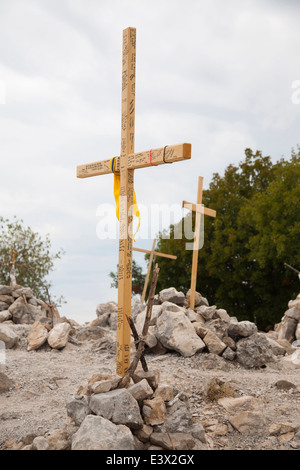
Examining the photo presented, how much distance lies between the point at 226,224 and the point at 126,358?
17.9 metres

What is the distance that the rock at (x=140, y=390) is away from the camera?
5.35m

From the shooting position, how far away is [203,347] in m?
9.16

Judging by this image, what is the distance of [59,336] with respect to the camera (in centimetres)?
1073

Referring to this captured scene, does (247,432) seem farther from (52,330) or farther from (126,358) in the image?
(52,330)

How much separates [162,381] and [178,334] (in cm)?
206

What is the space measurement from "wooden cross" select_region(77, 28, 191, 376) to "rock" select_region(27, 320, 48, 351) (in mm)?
4921

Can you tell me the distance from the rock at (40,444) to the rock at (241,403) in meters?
2.57

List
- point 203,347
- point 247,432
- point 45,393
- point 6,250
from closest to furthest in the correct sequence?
point 247,432, point 45,393, point 203,347, point 6,250

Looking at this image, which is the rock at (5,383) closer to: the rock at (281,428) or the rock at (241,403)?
the rock at (241,403)

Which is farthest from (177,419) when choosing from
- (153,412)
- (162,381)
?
(162,381)

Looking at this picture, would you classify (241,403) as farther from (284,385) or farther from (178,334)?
(178,334)

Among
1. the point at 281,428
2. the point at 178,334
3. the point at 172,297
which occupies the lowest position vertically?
the point at 281,428

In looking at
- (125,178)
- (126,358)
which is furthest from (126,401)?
(125,178)

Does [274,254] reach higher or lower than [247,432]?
higher
